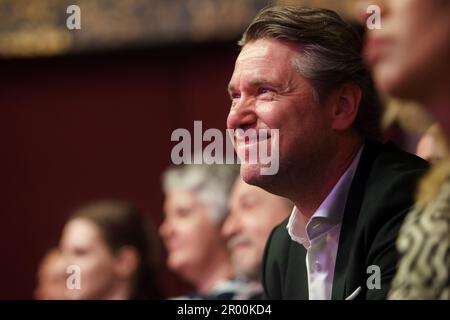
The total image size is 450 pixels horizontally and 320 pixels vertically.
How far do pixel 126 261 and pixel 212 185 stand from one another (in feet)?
1.05

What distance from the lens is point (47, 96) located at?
3.84m

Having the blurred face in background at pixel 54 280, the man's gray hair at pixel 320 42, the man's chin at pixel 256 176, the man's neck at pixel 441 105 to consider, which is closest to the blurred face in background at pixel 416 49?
the man's neck at pixel 441 105

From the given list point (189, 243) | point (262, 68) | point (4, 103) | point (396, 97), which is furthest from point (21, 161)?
point (396, 97)

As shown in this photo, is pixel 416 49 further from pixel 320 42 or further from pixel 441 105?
pixel 320 42

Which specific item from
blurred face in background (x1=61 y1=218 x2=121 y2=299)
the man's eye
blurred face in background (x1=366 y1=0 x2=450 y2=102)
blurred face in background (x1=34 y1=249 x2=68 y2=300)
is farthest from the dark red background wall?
blurred face in background (x1=366 y1=0 x2=450 y2=102)

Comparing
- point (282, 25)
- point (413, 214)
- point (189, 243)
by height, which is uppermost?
point (282, 25)

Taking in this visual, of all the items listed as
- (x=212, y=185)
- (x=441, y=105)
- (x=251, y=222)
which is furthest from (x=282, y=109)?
(x=212, y=185)

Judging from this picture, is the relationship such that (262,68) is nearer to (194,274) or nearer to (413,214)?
(413,214)

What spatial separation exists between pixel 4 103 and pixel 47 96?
0.20 meters

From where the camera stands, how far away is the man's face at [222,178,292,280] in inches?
73.4

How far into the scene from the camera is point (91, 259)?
7.27 ft

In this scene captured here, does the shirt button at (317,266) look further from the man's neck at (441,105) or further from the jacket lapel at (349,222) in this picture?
the man's neck at (441,105)

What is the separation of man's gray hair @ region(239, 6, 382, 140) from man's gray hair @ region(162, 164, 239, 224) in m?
0.80

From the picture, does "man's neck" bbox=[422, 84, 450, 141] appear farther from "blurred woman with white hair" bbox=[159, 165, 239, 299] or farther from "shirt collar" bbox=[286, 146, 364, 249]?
"blurred woman with white hair" bbox=[159, 165, 239, 299]
